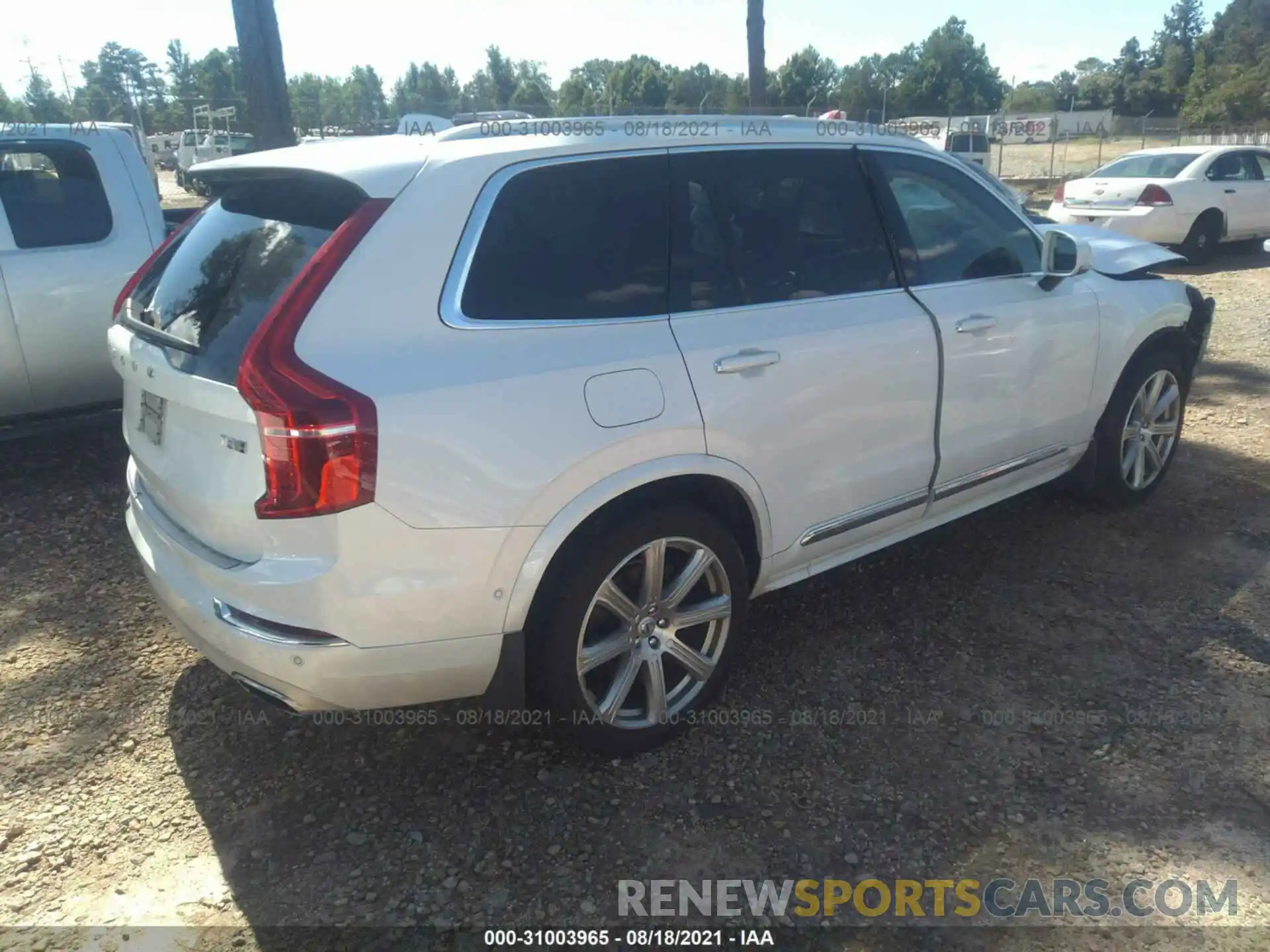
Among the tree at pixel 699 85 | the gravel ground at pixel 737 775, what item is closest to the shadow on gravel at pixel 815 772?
the gravel ground at pixel 737 775

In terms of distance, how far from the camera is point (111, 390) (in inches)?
213

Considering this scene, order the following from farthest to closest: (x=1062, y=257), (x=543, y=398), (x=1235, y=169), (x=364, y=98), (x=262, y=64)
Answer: (x=364, y=98) < (x=1235, y=169) < (x=262, y=64) < (x=1062, y=257) < (x=543, y=398)

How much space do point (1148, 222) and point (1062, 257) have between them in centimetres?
980

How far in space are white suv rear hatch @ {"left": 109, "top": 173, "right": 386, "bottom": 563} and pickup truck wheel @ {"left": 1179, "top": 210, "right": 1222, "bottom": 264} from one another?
12.8 metres

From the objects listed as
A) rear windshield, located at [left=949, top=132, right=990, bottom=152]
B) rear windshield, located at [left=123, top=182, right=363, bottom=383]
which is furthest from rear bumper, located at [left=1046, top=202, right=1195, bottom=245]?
rear windshield, located at [left=949, top=132, right=990, bottom=152]

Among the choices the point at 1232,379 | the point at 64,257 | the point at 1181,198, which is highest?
the point at 64,257

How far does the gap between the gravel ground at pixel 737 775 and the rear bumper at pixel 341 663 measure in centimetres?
44

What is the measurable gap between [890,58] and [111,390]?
94.4 m

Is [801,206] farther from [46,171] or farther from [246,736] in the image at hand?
[46,171]

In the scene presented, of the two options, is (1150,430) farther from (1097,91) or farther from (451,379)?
(1097,91)

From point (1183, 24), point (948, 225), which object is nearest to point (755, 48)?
point (948, 225)

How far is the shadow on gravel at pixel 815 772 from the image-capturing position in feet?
8.54

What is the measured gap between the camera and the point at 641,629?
2965 millimetres

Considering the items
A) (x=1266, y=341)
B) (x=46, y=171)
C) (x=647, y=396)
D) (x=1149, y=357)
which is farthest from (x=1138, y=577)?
(x=46, y=171)
